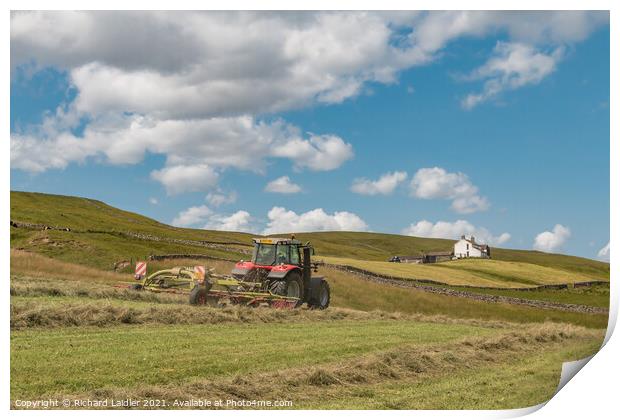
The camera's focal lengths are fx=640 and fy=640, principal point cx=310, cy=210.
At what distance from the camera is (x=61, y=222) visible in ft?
155

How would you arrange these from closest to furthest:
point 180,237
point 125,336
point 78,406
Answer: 1. point 78,406
2. point 125,336
3. point 180,237

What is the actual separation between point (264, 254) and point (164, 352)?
39.0 feet

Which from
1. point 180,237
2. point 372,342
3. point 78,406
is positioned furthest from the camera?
point 180,237

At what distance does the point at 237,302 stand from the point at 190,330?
233 inches

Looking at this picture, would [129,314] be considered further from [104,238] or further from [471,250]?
[471,250]

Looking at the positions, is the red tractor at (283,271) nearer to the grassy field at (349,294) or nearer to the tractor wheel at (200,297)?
the tractor wheel at (200,297)

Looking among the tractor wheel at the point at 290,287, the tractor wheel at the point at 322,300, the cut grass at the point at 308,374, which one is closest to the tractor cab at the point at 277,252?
the tractor wheel at the point at 290,287

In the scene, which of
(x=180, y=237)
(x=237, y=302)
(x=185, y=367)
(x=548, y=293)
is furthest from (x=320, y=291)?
(x=180, y=237)

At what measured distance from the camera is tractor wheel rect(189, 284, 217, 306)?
22.8 metres

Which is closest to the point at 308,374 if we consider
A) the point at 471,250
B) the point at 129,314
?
the point at 129,314

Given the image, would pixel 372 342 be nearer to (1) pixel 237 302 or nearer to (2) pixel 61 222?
(1) pixel 237 302

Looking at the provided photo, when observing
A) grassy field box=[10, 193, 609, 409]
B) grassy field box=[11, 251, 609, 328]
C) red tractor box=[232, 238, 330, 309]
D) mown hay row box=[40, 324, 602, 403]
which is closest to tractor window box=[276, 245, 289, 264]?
red tractor box=[232, 238, 330, 309]

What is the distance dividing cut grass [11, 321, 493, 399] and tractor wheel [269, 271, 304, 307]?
4.05m
